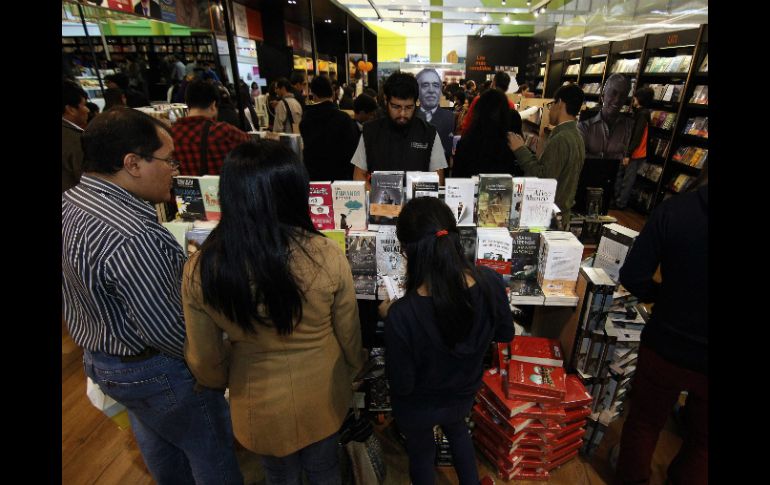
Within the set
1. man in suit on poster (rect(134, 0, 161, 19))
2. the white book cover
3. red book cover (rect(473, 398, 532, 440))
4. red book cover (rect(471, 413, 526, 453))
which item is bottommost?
red book cover (rect(471, 413, 526, 453))

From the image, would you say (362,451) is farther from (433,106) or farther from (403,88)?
(433,106)

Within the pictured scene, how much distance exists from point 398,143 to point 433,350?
1695 millimetres

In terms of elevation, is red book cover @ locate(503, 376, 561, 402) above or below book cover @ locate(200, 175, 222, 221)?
below

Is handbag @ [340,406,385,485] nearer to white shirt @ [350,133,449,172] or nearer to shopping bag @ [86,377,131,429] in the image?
shopping bag @ [86,377,131,429]

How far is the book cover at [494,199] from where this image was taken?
194 centimetres

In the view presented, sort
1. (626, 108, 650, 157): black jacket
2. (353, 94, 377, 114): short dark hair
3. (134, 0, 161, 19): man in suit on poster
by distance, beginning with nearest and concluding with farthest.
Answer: (134, 0, 161, 19): man in suit on poster < (353, 94, 377, 114): short dark hair < (626, 108, 650, 157): black jacket

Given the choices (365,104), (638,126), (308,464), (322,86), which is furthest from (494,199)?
(638,126)

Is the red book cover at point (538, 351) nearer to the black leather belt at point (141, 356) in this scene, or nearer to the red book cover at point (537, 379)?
the red book cover at point (537, 379)

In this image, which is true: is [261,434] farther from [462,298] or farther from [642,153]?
[642,153]

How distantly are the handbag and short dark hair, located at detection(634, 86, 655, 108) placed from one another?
6077 mm

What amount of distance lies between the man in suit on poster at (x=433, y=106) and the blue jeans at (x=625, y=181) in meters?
3.53

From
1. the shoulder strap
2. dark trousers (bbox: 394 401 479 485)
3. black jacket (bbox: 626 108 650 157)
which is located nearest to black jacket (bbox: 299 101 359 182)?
the shoulder strap

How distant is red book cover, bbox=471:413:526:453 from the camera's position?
74.0 inches
